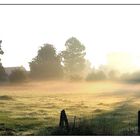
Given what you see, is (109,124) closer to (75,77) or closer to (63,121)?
(63,121)

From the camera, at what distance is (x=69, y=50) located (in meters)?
10.5

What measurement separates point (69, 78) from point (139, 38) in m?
1.91

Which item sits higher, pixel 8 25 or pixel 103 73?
pixel 8 25

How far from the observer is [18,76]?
34.2 ft

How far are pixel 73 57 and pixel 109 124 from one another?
1812mm

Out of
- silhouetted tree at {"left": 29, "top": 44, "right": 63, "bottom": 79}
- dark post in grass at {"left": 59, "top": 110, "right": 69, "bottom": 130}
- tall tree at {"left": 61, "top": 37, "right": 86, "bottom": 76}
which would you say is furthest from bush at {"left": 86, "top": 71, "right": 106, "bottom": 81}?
dark post in grass at {"left": 59, "top": 110, "right": 69, "bottom": 130}

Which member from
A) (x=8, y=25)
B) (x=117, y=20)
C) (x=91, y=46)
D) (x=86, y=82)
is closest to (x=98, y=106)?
(x=86, y=82)

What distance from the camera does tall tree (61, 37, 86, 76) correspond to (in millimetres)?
10312

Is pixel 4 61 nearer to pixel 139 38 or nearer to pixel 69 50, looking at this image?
pixel 69 50

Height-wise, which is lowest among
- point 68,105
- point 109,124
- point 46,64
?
point 109,124

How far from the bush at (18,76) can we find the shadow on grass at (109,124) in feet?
4.46

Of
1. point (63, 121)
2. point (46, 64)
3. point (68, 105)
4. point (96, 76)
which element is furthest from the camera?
point (46, 64)

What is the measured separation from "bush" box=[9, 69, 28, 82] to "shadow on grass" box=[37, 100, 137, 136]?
1.36 m

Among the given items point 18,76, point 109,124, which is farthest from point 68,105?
point 18,76
